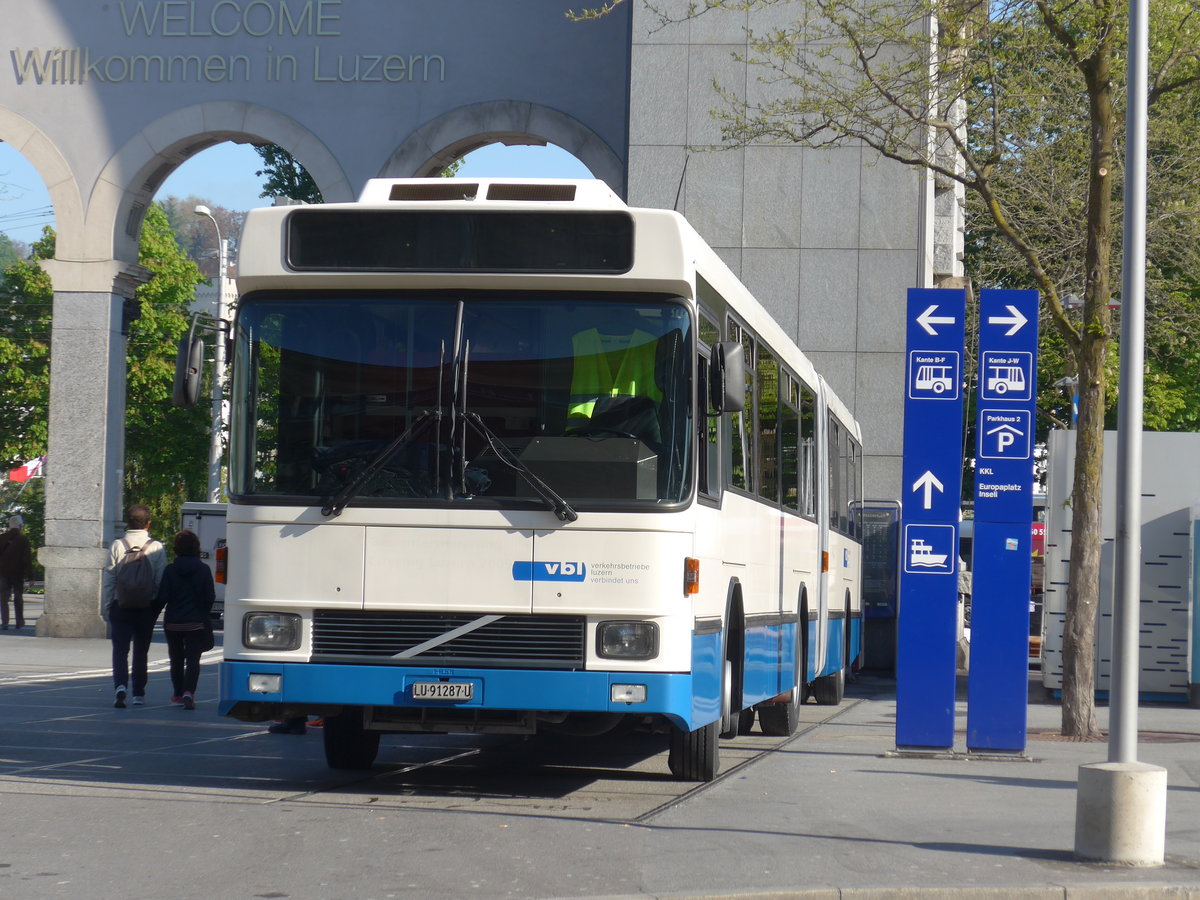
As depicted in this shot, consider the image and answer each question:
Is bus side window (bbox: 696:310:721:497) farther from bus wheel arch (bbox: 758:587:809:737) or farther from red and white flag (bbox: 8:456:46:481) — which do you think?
red and white flag (bbox: 8:456:46:481)

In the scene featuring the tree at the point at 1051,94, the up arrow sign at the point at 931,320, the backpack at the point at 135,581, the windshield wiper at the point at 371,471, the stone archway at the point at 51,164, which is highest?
the stone archway at the point at 51,164

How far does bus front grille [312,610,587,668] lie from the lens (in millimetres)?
8727

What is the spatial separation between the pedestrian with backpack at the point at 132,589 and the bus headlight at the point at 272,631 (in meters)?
6.32

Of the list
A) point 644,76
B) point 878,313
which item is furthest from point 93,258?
point 878,313

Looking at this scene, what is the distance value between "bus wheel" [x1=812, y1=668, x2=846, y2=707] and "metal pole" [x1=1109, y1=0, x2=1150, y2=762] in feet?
33.2

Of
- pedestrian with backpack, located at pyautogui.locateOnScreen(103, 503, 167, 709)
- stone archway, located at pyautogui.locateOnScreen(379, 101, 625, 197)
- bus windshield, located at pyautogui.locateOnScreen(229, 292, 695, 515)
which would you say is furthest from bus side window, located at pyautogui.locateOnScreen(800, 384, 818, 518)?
stone archway, located at pyautogui.locateOnScreen(379, 101, 625, 197)

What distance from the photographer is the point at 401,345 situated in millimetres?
A: 8961

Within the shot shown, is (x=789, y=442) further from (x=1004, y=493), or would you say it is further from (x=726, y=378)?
(x=726, y=378)

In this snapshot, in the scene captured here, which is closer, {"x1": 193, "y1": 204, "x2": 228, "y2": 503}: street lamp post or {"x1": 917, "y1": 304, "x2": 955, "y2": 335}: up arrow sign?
{"x1": 917, "y1": 304, "x2": 955, "y2": 335}: up arrow sign

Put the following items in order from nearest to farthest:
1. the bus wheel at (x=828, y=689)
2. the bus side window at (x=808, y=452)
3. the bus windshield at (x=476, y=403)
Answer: the bus windshield at (x=476, y=403) → the bus side window at (x=808, y=452) → the bus wheel at (x=828, y=689)

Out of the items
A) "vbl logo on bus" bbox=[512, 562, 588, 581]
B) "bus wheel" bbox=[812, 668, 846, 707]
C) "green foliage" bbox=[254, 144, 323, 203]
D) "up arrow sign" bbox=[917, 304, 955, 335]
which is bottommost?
"bus wheel" bbox=[812, 668, 846, 707]

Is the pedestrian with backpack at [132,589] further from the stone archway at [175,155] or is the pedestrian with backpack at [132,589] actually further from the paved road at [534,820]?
the stone archway at [175,155]

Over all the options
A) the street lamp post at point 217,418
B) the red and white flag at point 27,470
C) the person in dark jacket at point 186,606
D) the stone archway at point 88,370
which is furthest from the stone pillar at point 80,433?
the red and white flag at point 27,470

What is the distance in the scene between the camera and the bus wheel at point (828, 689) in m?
17.8
